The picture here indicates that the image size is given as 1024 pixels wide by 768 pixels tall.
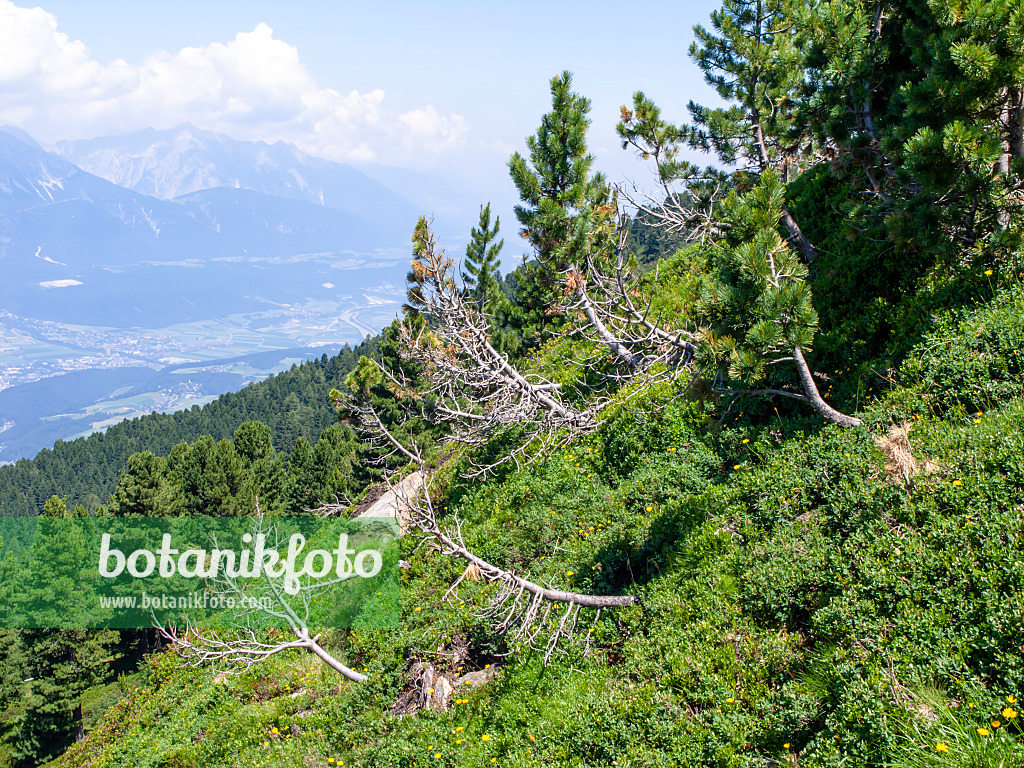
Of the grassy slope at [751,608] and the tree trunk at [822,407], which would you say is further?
the tree trunk at [822,407]

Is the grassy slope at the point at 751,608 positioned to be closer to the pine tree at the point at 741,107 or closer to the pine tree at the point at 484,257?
the pine tree at the point at 741,107

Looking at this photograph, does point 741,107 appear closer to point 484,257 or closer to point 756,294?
point 756,294

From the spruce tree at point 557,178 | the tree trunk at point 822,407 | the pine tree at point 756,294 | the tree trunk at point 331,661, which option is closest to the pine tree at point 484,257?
the spruce tree at point 557,178

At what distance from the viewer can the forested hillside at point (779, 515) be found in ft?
15.5

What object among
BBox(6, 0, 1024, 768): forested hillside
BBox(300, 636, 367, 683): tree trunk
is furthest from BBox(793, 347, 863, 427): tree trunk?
BBox(300, 636, 367, 683): tree trunk

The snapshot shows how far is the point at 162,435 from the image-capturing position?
380ft

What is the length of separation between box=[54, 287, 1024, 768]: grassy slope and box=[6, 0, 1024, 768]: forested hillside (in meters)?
0.03

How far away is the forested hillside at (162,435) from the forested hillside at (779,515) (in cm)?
9627

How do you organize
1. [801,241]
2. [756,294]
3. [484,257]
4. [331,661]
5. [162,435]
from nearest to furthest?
[756,294] < [331,661] < [801,241] < [484,257] < [162,435]

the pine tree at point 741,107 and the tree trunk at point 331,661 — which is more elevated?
the pine tree at point 741,107

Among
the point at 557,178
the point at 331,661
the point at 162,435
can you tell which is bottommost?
the point at 162,435

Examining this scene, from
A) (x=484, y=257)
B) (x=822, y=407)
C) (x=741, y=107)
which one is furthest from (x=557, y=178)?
(x=484, y=257)

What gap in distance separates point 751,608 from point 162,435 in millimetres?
133407

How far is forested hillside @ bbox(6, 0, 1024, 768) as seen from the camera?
4.71m
